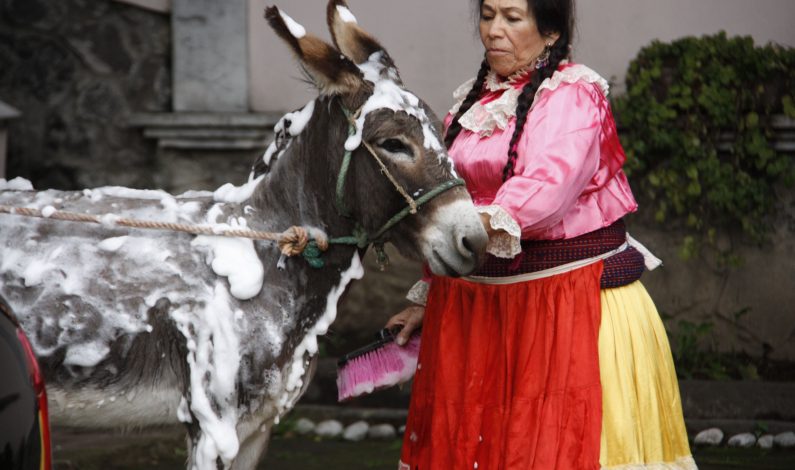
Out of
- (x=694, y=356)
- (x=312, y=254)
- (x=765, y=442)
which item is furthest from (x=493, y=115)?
(x=694, y=356)

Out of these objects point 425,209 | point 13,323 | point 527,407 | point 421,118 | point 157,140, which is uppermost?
point 157,140

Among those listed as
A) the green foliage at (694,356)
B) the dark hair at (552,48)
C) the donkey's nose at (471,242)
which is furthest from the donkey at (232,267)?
the green foliage at (694,356)

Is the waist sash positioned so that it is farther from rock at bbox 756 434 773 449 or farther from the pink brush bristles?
rock at bbox 756 434 773 449

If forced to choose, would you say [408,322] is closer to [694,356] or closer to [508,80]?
[508,80]

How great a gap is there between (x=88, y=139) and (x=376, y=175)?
3.65m

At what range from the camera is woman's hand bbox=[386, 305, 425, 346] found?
12.3ft

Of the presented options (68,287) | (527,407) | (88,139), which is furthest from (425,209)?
(88,139)

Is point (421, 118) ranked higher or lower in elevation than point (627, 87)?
lower

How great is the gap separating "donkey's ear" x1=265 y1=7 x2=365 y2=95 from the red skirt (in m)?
0.81

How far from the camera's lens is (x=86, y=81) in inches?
247

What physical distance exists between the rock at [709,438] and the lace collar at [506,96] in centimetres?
272

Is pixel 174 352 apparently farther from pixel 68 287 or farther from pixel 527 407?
pixel 527 407

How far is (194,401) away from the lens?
3.01 meters

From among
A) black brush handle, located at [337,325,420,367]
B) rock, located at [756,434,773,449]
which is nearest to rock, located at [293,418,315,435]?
rock, located at [756,434,773,449]
